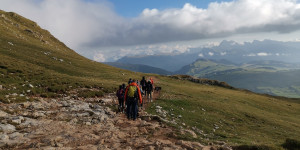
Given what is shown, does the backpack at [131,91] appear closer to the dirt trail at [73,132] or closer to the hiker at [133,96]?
the hiker at [133,96]

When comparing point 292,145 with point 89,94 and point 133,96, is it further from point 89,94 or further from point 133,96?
point 89,94

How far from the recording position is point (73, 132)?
38.4 ft

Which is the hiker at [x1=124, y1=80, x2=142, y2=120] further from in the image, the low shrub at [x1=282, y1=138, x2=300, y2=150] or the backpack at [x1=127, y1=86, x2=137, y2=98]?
the low shrub at [x1=282, y1=138, x2=300, y2=150]

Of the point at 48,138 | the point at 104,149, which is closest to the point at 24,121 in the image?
the point at 48,138

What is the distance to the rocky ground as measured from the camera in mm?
9750

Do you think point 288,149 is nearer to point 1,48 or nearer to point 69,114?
point 69,114

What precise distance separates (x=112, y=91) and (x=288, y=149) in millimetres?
26549

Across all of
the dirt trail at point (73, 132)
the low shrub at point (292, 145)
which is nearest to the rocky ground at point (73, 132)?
the dirt trail at point (73, 132)

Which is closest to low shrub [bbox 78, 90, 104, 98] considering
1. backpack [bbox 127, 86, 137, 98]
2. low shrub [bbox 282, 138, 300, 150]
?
backpack [bbox 127, 86, 137, 98]

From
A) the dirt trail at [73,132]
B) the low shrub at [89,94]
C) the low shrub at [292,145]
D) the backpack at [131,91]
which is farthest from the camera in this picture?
the low shrub at [89,94]

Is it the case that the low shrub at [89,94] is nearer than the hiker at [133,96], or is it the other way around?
the hiker at [133,96]

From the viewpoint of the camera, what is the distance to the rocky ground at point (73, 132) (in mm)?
9750

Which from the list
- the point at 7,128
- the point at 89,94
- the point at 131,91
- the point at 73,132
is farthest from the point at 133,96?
the point at 89,94

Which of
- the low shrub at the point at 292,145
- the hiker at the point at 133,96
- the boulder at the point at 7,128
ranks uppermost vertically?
the hiker at the point at 133,96
